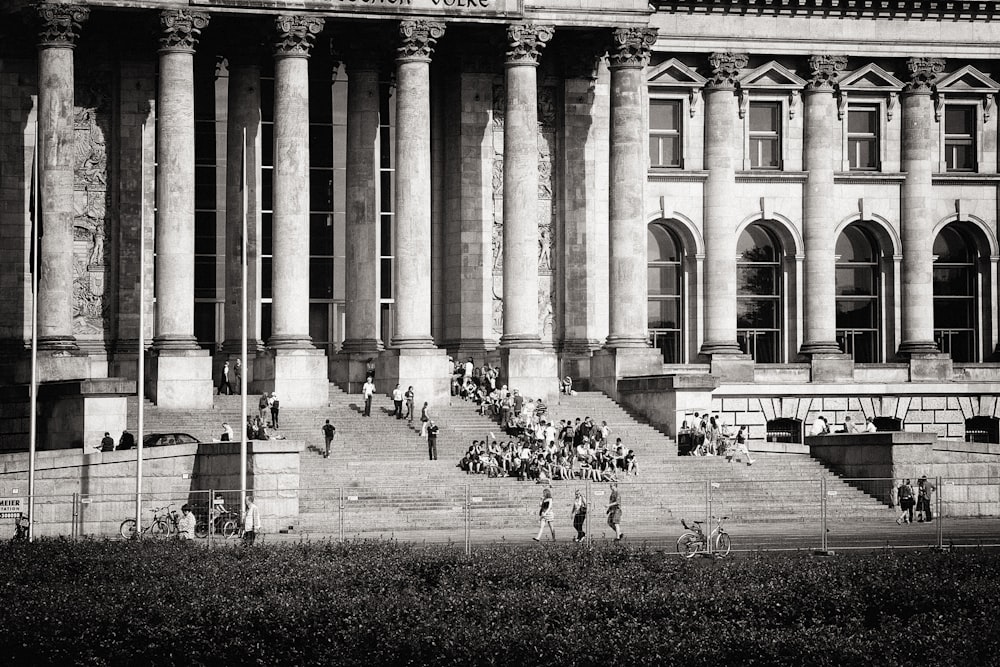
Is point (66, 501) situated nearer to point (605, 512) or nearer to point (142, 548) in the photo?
point (142, 548)

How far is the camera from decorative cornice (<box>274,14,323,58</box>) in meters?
68.8

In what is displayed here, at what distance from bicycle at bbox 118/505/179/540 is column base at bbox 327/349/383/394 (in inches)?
933

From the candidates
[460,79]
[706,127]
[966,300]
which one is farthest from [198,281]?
[966,300]

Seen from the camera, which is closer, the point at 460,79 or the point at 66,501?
the point at 66,501

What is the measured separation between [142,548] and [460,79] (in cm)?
4238

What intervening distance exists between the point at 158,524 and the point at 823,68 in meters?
44.8

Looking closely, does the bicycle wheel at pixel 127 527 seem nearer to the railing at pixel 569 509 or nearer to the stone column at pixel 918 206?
the railing at pixel 569 509

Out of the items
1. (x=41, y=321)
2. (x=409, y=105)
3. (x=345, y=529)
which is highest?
(x=409, y=105)

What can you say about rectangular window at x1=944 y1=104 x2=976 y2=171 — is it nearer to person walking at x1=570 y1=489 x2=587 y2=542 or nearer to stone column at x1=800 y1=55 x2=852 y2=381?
stone column at x1=800 y1=55 x2=852 y2=381

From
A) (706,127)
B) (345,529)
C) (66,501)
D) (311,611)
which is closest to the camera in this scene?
(311,611)

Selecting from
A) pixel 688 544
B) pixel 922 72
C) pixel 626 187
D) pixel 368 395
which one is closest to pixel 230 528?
pixel 688 544

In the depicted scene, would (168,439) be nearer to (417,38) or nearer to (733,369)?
(417,38)

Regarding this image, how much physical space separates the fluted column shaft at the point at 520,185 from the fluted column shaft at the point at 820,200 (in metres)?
15.2

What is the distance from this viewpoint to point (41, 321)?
219 ft
